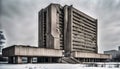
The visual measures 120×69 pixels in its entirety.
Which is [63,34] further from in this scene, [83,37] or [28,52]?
[28,52]

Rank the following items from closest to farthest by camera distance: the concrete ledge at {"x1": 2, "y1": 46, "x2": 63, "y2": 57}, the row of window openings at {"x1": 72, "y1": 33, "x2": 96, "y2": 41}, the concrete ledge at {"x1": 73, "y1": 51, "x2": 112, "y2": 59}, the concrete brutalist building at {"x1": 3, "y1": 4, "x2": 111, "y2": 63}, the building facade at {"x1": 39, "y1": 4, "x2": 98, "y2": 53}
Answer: the concrete ledge at {"x1": 2, "y1": 46, "x2": 63, "y2": 57}, the concrete brutalist building at {"x1": 3, "y1": 4, "x2": 111, "y2": 63}, the concrete ledge at {"x1": 73, "y1": 51, "x2": 112, "y2": 59}, the building facade at {"x1": 39, "y1": 4, "x2": 98, "y2": 53}, the row of window openings at {"x1": 72, "y1": 33, "x2": 96, "y2": 41}

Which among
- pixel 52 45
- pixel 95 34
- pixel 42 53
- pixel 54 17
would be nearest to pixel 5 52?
pixel 42 53

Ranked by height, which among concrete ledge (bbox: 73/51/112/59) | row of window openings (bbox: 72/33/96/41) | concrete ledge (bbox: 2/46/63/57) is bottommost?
concrete ledge (bbox: 73/51/112/59)

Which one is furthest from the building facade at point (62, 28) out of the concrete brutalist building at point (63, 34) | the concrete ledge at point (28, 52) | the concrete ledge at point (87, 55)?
the concrete ledge at point (28, 52)

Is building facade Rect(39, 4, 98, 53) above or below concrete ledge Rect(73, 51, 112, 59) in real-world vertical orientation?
above

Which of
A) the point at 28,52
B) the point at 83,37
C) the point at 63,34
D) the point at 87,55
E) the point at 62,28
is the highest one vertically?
the point at 62,28

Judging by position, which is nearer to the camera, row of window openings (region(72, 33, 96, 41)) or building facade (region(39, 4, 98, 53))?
building facade (region(39, 4, 98, 53))

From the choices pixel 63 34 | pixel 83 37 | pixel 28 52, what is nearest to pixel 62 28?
pixel 63 34

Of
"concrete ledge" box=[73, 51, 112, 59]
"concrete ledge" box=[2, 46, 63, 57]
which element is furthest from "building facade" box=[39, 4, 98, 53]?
"concrete ledge" box=[2, 46, 63, 57]

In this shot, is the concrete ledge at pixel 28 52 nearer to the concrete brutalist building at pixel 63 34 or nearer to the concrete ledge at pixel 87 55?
the concrete brutalist building at pixel 63 34

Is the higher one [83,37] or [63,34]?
[63,34]

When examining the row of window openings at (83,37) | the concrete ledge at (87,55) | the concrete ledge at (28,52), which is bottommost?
the concrete ledge at (87,55)

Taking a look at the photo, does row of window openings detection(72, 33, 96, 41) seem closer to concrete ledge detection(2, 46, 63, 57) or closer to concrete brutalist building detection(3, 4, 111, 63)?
concrete brutalist building detection(3, 4, 111, 63)

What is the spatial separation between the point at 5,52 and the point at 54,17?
11.3 metres
